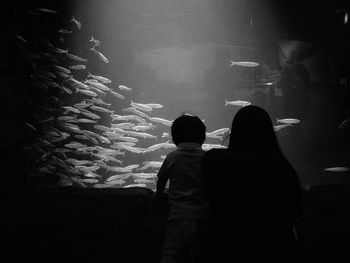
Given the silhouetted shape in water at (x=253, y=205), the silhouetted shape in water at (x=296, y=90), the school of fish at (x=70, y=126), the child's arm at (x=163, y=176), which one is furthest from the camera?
the silhouetted shape in water at (x=296, y=90)

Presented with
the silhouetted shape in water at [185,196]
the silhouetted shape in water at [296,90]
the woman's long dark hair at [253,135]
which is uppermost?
the silhouetted shape in water at [296,90]

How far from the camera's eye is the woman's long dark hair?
2.02m

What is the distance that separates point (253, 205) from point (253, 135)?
0.42 meters

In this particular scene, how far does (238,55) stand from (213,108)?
2.72m

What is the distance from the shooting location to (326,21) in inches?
555

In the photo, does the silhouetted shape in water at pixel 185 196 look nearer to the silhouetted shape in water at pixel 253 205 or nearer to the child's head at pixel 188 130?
the child's head at pixel 188 130

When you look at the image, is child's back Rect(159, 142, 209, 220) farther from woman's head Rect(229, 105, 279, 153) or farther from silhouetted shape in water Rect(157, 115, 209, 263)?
woman's head Rect(229, 105, 279, 153)

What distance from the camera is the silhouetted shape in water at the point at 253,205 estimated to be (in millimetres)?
1863

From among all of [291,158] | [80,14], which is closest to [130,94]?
[80,14]

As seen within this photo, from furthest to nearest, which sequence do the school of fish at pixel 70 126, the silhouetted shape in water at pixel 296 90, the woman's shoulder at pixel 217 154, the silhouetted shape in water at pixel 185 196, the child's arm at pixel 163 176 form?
1. the silhouetted shape in water at pixel 296 90
2. the school of fish at pixel 70 126
3. the child's arm at pixel 163 176
4. the silhouetted shape in water at pixel 185 196
5. the woman's shoulder at pixel 217 154

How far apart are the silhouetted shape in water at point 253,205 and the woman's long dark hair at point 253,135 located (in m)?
0.02

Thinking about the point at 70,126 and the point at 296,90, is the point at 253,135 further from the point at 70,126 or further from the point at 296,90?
the point at 296,90

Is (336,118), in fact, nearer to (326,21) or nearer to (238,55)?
(326,21)

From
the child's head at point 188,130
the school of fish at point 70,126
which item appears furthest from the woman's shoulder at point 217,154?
the school of fish at point 70,126
